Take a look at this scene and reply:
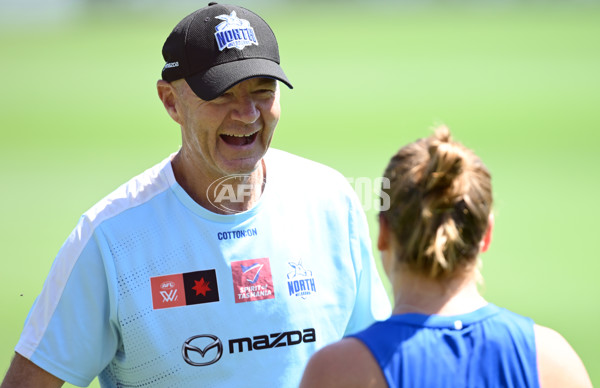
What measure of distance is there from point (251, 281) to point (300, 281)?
7.3 inches

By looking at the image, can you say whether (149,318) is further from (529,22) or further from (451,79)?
(529,22)

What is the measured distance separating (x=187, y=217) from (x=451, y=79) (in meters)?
15.5

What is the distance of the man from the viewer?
2.87 metres

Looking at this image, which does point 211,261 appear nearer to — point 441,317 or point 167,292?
point 167,292

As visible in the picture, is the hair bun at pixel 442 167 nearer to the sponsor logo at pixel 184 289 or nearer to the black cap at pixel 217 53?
Answer: the black cap at pixel 217 53

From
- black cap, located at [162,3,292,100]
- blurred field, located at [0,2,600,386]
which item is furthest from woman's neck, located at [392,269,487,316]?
blurred field, located at [0,2,600,386]

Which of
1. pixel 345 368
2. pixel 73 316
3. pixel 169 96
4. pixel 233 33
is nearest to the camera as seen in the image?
pixel 345 368

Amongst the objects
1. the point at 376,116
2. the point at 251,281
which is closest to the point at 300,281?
the point at 251,281

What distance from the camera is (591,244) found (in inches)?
338

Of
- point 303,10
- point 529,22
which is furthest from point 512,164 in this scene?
point 303,10

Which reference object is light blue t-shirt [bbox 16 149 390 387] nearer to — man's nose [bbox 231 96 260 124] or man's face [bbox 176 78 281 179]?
man's face [bbox 176 78 281 179]

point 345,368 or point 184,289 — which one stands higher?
point 184,289

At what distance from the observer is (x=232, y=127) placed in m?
3.08

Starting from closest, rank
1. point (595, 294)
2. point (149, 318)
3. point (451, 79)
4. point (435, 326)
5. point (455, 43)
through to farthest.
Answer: point (435, 326)
point (149, 318)
point (595, 294)
point (451, 79)
point (455, 43)
